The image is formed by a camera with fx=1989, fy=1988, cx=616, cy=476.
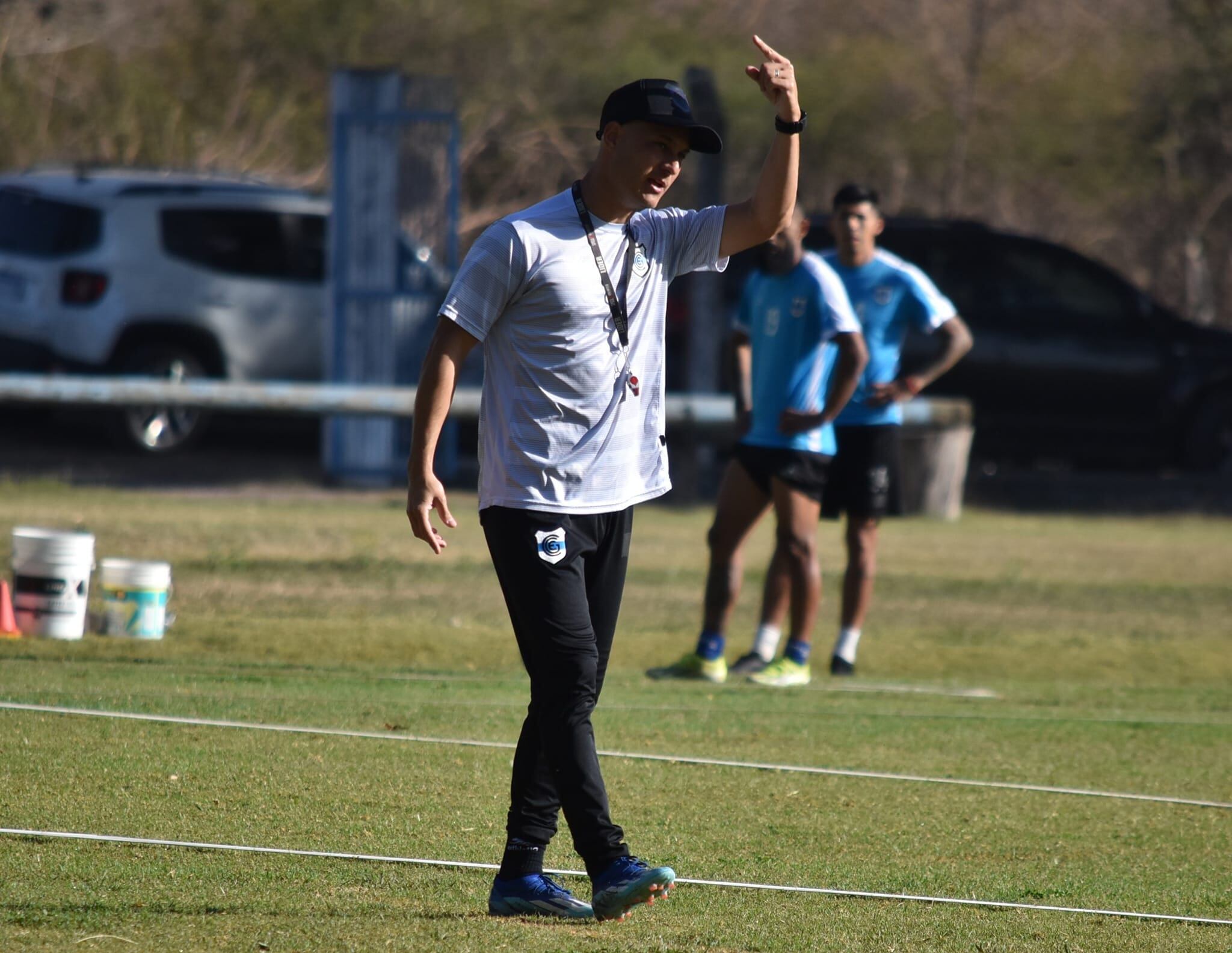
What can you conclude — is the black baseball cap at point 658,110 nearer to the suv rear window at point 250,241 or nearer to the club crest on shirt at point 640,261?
the club crest on shirt at point 640,261

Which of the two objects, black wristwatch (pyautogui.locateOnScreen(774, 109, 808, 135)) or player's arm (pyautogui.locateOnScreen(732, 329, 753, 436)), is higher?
black wristwatch (pyautogui.locateOnScreen(774, 109, 808, 135))

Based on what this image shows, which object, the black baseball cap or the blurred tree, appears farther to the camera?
the blurred tree

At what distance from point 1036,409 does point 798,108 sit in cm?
1332

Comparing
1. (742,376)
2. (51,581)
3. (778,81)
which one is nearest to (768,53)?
(778,81)

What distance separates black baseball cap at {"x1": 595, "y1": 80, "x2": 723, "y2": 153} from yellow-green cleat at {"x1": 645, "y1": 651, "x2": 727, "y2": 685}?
14.2 ft

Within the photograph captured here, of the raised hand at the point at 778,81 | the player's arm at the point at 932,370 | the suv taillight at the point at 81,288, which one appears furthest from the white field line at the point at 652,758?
the suv taillight at the point at 81,288

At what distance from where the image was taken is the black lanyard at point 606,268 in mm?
4629

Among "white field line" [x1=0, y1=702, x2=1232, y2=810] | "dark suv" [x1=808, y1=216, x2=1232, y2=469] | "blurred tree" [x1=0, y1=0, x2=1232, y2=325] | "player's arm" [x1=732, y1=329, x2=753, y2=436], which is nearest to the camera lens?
"white field line" [x1=0, y1=702, x2=1232, y2=810]

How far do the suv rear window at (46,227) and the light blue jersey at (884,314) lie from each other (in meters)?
8.70

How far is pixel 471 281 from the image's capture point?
4527 millimetres

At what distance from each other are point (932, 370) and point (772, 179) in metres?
4.91

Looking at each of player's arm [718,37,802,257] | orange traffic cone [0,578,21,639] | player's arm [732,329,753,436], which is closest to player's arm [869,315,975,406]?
player's arm [732,329,753,436]

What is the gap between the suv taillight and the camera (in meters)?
16.1

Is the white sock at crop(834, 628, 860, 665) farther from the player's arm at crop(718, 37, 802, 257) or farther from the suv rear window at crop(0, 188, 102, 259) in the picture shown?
the suv rear window at crop(0, 188, 102, 259)
